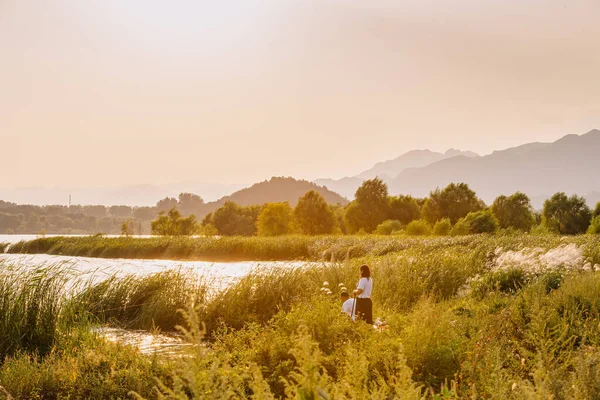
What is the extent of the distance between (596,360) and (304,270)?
13.3 meters

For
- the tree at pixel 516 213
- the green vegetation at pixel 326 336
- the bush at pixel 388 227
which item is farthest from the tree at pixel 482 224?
the green vegetation at pixel 326 336

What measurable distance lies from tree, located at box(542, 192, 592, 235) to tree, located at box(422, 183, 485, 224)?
11.3 m

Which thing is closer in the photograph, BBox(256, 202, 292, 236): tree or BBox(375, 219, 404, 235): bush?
BBox(375, 219, 404, 235): bush

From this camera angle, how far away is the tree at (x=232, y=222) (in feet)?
351

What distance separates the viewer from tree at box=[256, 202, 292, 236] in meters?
79.8

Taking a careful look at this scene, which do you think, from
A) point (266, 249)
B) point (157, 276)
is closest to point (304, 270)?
point (157, 276)

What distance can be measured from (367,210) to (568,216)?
27.1 meters

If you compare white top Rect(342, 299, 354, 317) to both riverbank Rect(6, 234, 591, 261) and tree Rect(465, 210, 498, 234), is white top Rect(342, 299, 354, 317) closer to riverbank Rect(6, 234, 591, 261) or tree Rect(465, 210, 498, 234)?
riverbank Rect(6, 234, 591, 261)

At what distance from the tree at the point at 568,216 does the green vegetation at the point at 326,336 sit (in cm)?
5631

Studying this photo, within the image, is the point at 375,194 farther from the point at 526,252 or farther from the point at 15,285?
the point at 15,285

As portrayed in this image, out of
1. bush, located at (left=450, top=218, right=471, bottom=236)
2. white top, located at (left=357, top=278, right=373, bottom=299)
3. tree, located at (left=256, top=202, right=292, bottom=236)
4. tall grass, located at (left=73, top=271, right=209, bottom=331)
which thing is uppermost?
tree, located at (left=256, top=202, right=292, bottom=236)

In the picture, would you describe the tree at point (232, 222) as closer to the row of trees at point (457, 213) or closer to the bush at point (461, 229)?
the row of trees at point (457, 213)

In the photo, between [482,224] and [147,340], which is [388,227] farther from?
[147,340]

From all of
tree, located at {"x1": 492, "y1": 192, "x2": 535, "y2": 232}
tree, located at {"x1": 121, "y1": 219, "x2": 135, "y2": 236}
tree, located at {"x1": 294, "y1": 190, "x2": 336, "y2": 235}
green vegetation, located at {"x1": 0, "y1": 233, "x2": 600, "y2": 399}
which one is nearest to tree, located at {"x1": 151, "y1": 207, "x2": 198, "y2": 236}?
tree, located at {"x1": 121, "y1": 219, "x2": 135, "y2": 236}
